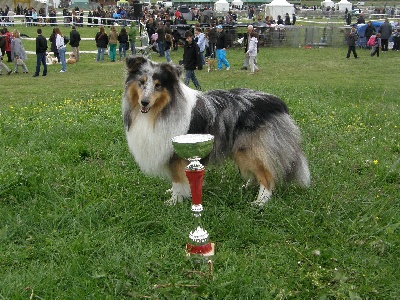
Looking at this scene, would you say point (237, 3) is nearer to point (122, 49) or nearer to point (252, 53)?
point (122, 49)

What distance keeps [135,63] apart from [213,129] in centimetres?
119

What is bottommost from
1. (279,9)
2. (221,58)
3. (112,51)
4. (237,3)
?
(221,58)

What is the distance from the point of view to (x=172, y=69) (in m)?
4.84

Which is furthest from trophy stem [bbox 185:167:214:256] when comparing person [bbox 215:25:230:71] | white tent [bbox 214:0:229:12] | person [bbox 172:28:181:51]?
white tent [bbox 214:0:229:12]

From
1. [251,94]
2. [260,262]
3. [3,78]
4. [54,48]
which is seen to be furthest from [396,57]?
[260,262]

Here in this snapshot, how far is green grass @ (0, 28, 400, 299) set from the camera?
3.68m

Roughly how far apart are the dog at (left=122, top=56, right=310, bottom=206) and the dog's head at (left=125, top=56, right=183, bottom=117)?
11 millimetres

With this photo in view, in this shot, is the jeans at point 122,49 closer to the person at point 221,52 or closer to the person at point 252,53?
the person at point 221,52

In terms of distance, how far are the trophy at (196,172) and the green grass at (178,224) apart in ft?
0.47

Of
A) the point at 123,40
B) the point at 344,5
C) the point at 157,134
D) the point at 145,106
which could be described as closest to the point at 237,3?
the point at 344,5

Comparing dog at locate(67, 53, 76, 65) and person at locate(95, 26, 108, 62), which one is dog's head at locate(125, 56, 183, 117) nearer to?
dog at locate(67, 53, 76, 65)

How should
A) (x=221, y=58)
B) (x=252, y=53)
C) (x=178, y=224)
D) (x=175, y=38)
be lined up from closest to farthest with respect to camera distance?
(x=178, y=224), (x=252, y=53), (x=221, y=58), (x=175, y=38)

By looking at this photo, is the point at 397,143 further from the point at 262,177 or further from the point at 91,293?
the point at 91,293

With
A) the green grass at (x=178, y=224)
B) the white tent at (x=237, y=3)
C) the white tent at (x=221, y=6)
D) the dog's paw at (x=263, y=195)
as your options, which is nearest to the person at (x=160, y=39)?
the green grass at (x=178, y=224)
